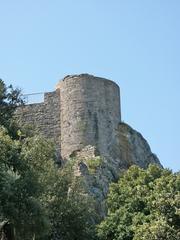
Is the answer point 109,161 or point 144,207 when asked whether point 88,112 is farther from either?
point 144,207

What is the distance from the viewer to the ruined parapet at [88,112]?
44.2 meters

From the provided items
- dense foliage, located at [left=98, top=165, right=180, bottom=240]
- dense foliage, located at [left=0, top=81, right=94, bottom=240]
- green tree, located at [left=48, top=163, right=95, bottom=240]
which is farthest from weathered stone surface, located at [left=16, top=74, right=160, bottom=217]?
green tree, located at [left=48, top=163, right=95, bottom=240]

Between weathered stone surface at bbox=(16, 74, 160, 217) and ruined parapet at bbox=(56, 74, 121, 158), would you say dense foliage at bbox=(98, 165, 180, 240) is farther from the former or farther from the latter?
ruined parapet at bbox=(56, 74, 121, 158)

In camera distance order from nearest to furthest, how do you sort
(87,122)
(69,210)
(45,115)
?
(69,210), (87,122), (45,115)

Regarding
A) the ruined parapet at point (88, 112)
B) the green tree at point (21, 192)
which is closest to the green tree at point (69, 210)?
the green tree at point (21, 192)

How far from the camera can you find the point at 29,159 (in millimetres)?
33281

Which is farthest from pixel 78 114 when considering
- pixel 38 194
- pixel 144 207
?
pixel 38 194

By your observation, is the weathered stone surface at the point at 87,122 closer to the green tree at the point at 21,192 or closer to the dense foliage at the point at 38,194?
the dense foliage at the point at 38,194

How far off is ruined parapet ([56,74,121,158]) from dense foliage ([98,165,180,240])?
22.3 feet

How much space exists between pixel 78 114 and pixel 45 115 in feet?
Answer: 7.20

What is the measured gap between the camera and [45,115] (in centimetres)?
4616

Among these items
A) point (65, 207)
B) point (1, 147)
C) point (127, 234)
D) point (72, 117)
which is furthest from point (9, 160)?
point (72, 117)

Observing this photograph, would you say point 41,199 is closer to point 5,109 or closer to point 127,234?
point 127,234

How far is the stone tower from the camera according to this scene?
44281 millimetres
